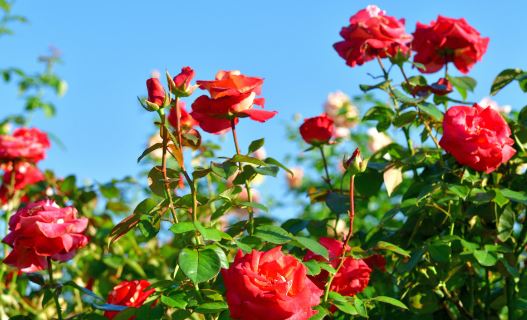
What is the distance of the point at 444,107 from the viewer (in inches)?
79.7

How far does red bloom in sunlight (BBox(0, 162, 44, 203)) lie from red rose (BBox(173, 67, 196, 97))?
163 centimetres

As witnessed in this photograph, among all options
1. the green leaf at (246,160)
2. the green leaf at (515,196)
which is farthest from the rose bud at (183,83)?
the green leaf at (515,196)

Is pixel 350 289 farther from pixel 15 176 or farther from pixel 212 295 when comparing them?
pixel 15 176

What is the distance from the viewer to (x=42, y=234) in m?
1.52

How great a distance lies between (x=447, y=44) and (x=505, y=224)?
0.56 metres

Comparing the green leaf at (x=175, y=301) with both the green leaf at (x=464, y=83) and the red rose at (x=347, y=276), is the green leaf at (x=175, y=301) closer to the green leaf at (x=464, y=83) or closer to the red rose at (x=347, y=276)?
the red rose at (x=347, y=276)

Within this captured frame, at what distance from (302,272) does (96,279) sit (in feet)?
4.76

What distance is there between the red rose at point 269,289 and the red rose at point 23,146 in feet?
5.88

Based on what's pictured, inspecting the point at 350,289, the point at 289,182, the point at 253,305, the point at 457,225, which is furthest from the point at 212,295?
the point at 289,182

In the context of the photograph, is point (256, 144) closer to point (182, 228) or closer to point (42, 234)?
point (182, 228)

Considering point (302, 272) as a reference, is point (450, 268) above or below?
below

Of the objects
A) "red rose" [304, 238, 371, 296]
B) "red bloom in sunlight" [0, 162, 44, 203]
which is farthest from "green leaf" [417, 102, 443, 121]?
"red bloom in sunlight" [0, 162, 44, 203]

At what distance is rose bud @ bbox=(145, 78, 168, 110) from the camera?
1.26m

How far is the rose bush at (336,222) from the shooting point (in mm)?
1255
